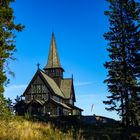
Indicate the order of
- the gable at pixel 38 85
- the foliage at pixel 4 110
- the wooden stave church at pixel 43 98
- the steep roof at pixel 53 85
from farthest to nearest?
the steep roof at pixel 53 85
the gable at pixel 38 85
the wooden stave church at pixel 43 98
the foliage at pixel 4 110

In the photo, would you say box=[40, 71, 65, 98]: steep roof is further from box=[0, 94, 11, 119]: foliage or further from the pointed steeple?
box=[0, 94, 11, 119]: foliage

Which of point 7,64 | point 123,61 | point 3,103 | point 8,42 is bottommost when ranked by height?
point 3,103

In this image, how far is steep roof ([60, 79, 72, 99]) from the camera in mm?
79069

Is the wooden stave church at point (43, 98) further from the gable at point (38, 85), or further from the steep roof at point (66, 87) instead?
the steep roof at point (66, 87)

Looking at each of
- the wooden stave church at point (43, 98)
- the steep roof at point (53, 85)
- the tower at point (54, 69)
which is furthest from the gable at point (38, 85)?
the tower at point (54, 69)

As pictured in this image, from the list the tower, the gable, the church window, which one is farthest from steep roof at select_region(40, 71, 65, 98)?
the tower

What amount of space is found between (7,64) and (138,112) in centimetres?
1974

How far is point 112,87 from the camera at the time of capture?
41562 mm

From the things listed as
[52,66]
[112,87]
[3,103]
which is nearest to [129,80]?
[112,87]

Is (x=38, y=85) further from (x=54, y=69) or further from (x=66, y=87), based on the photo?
(x=66, y=87)

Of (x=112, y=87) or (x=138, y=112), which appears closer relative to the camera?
(x=138, y=112)

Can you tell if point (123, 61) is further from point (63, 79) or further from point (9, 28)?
point (63, 79)

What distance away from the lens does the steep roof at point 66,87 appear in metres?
79.1

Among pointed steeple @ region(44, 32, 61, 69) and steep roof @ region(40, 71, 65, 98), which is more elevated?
pointed steeple @ region(44, 32, 61, 69)
